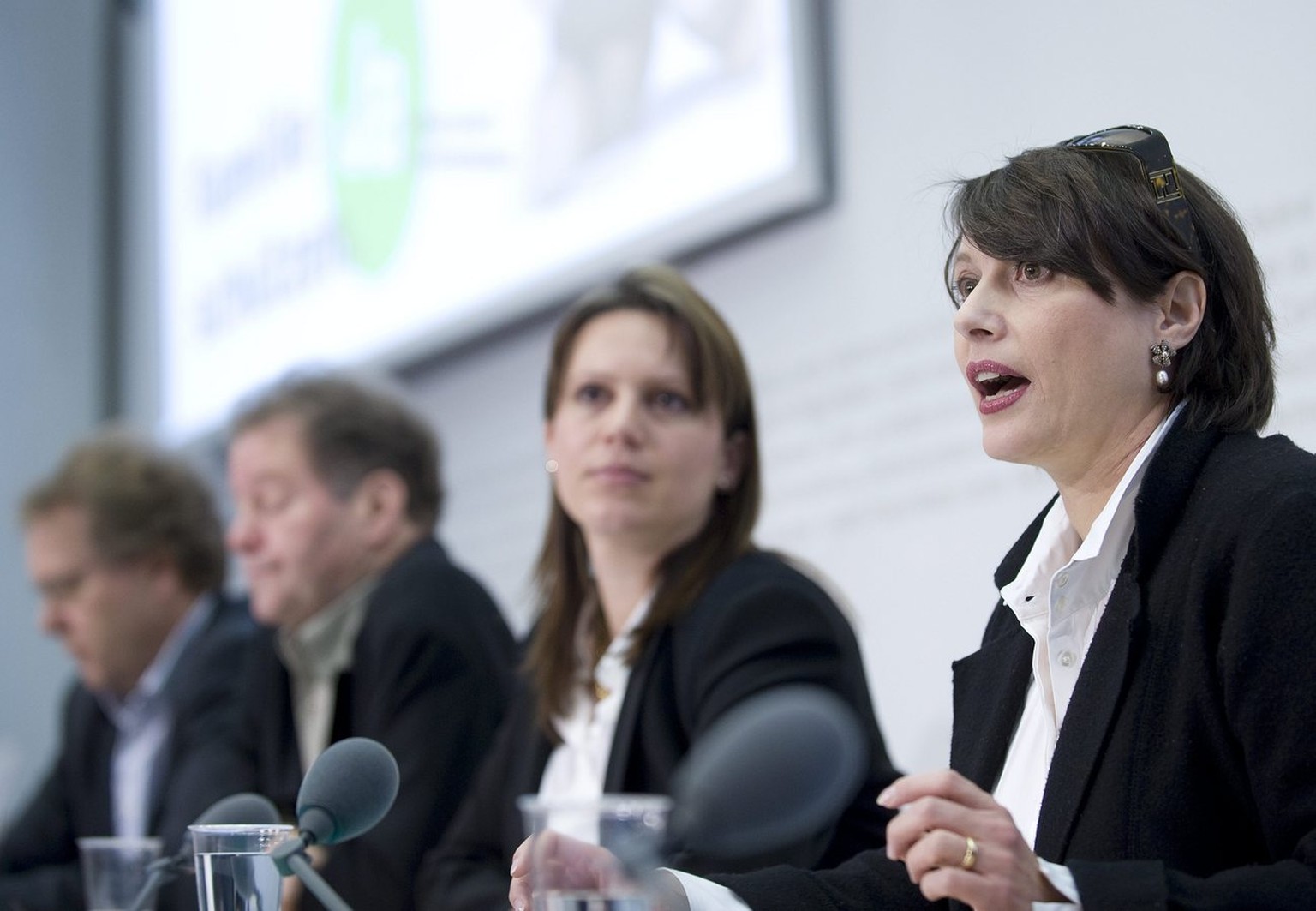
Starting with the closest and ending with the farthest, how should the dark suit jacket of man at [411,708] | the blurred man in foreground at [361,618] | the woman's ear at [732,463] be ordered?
the woman's ear at [732,463], the dark suit jacket of man at [411,708], the blurred man in foreground at [361,618]

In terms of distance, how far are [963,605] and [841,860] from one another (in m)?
0.79

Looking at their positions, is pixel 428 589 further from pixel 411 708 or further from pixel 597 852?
pixel 597 852

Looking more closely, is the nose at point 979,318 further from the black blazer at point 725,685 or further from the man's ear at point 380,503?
the man's ear at point 380,503

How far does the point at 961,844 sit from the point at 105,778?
285 cm

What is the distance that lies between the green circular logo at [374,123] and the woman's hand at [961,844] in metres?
3.19

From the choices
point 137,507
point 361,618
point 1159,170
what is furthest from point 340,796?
point 137,507

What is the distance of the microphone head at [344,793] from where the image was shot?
4.43 ft

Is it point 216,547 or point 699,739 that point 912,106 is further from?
point 216,547

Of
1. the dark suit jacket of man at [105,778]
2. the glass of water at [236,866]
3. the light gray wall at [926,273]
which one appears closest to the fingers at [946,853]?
the glass of water at [236,866]

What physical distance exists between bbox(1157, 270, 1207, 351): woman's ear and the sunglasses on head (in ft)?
0.08

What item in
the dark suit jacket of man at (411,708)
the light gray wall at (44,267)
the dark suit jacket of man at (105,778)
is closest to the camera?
the dark suit jacket of man at (411,708)

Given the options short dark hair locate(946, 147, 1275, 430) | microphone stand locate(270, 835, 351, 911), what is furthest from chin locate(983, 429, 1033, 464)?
microphone stand locate(270, 835, 351, 911)

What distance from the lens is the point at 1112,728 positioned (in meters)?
1.40

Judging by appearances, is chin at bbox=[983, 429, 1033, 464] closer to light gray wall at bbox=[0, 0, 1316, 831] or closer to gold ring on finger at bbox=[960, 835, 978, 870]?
light gray wall at bbox=[0, 0, 1316, 831]
